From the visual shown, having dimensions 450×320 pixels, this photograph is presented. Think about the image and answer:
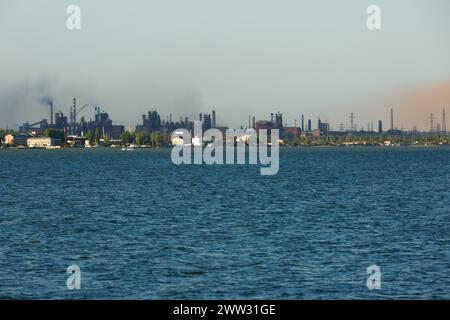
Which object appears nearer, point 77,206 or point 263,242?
point 263,242

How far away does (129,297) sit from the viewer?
33906 millimetres

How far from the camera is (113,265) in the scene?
4109 cm

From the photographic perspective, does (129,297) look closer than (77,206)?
Yes

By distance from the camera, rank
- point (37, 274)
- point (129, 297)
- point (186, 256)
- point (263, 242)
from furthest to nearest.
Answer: point (263, 242), point (186, 256), point (37, 274), point (129, 297)

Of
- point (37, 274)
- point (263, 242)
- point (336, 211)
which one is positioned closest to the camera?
point (37, 274)
